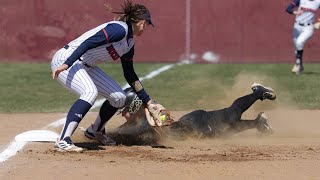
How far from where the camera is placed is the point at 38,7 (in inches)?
859

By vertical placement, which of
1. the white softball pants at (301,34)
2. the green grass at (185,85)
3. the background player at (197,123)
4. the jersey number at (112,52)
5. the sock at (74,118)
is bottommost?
the green grass at (185,85)

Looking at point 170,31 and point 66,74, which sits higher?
point 66,74

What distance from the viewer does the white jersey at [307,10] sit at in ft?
60.8

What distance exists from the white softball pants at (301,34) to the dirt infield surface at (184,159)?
9.10 meters

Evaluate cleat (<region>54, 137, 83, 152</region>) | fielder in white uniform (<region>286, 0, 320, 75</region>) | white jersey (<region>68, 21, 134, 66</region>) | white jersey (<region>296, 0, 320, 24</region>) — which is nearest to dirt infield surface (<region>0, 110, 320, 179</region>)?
cleat (<region>54, 137, 83, 152</region>)

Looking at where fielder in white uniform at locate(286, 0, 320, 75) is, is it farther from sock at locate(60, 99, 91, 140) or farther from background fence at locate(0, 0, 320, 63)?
sock at locate(60, 99, 91, 140)

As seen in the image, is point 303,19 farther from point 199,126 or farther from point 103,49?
point 103,49

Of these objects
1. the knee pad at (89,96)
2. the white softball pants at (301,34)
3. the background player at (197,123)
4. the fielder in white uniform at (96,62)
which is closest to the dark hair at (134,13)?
the fielder in white uniform at (96,62)

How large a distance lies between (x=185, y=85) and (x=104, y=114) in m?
7.37

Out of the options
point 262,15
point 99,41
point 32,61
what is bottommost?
point 32,61

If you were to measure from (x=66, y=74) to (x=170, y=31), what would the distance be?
14466mm

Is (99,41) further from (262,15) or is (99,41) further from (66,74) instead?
(262,15)

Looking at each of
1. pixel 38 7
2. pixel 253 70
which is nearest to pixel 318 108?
pixel 253 70

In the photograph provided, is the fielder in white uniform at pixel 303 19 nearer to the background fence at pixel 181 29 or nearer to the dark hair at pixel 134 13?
the background fence at pixel 181 29
